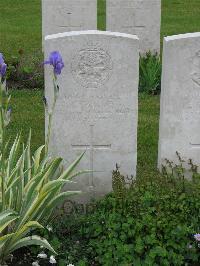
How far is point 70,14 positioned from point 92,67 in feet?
18.3

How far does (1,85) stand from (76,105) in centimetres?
133

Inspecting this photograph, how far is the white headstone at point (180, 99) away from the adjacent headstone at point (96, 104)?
0.90 feet

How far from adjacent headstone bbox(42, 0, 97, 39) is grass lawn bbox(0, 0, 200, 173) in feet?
4.59

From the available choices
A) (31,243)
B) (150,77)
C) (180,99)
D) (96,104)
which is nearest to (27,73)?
(150,77)

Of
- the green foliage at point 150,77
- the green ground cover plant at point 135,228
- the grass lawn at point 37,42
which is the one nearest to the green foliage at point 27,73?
the grass lawn at point 37,42

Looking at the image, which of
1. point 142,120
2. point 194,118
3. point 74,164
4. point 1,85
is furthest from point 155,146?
point 1,85

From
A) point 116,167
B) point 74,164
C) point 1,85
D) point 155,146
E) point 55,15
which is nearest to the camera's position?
point 1,85

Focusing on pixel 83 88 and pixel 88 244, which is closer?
pixel 88 244

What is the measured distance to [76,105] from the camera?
17.6 ft

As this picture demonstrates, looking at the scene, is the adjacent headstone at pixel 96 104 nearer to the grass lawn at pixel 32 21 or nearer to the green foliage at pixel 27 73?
the green foliage at pixel 27 73

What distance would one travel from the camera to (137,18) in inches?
431

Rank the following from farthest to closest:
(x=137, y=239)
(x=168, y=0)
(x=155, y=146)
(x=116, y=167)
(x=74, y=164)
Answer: (x=168, y=0), (x=155, y=146), (x=116, y=167), (x=74, y=164), (x=137, y=239)

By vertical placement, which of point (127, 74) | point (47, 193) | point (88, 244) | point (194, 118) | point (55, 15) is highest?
point (55, 15)

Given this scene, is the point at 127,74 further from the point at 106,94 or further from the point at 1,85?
the point at 1,85
